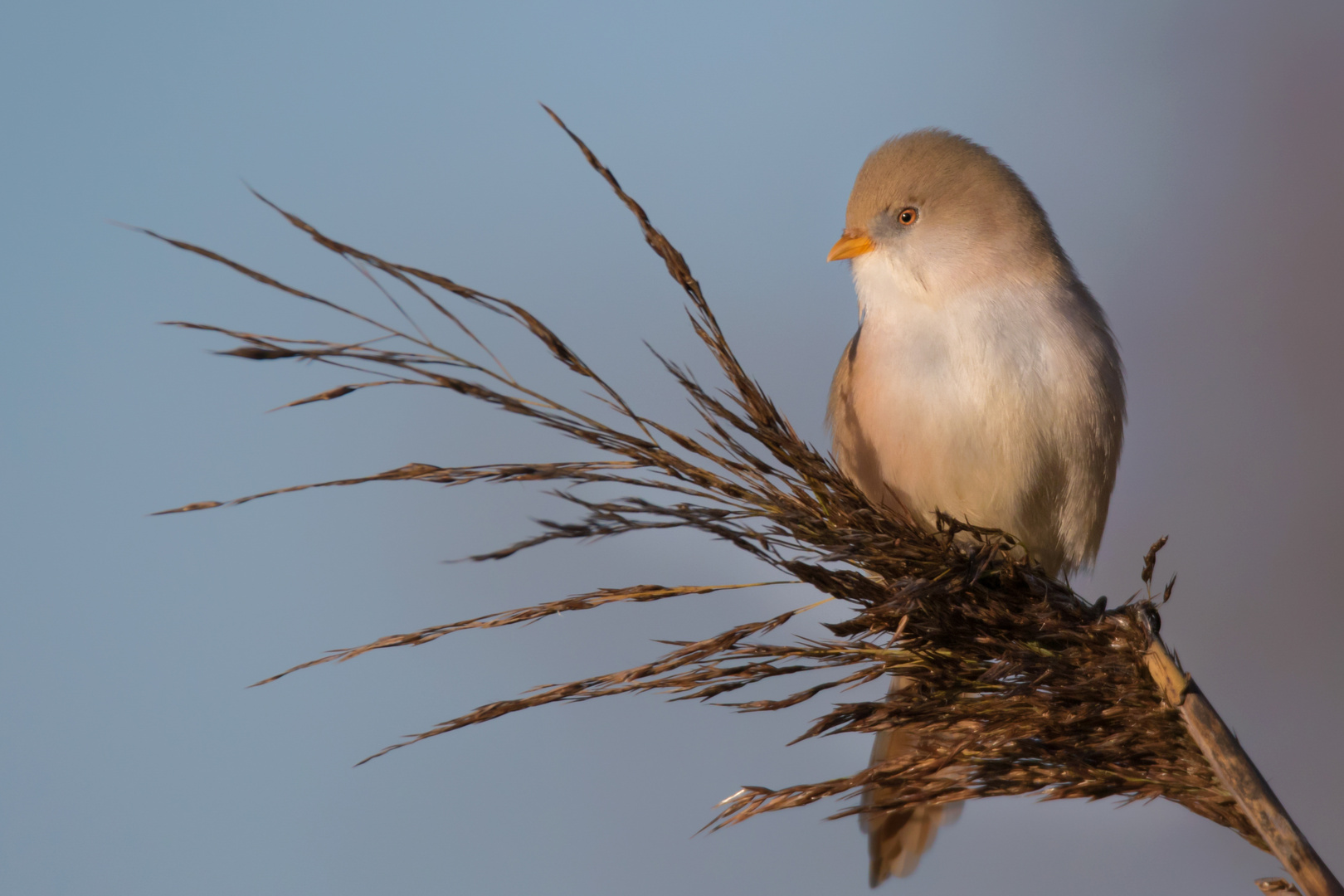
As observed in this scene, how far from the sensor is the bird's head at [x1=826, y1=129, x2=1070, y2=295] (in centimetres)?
180

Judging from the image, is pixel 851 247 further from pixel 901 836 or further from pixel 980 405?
pixel 901 836

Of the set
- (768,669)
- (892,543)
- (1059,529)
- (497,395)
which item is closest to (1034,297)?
(1059,529)

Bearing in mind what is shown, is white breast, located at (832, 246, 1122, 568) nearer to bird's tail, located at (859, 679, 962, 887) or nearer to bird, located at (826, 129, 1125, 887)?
bird, located at (826, 129, 1125, 887)

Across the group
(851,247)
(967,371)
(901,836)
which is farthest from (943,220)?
(901,836)

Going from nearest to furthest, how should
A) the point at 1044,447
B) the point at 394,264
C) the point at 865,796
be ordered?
the point at 394,264 < the point at 865,796 < the point at 1044,447

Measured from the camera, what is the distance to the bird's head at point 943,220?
1798mm

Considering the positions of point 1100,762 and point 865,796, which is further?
point 865,796

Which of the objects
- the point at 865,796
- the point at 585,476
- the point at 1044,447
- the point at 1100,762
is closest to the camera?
the point at 585,476

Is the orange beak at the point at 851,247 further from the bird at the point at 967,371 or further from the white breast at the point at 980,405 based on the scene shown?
the white breast at the point at 980,405

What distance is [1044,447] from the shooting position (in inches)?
64.7

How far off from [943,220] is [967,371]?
1.16 feet

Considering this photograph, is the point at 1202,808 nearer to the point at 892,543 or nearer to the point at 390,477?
the point at 892,543

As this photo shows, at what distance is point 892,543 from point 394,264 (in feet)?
2.02

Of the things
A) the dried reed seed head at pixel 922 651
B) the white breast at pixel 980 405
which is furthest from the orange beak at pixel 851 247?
the dried reed seed head at pixel 922 651
